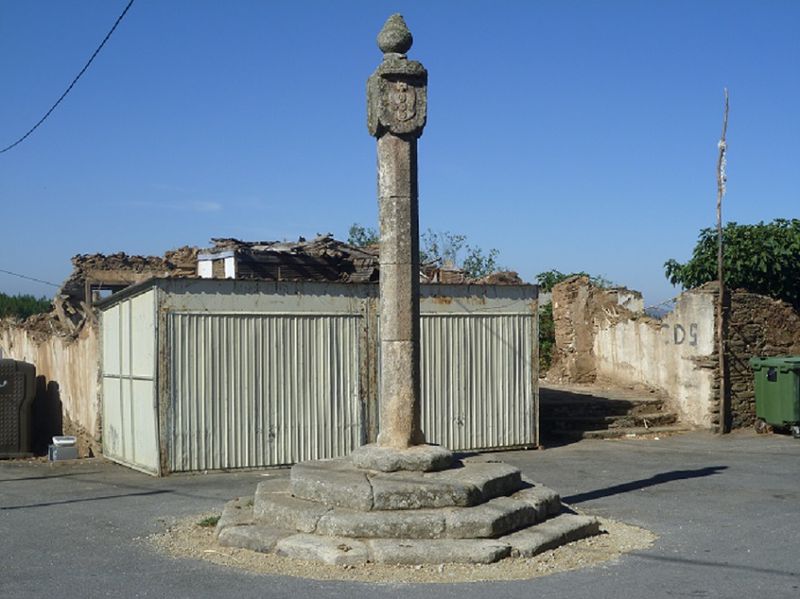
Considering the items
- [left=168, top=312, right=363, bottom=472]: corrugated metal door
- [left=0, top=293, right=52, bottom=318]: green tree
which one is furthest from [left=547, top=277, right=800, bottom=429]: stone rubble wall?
[left=0, top=293, right=52, bottom=318]: green tree

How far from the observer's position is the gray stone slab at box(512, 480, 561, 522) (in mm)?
9523

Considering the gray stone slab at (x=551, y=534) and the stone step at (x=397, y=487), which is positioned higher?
the stone step at (x=397, y=487)

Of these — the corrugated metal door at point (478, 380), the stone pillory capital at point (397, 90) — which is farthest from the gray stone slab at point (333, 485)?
the corrugated metal door at point (478, 380)

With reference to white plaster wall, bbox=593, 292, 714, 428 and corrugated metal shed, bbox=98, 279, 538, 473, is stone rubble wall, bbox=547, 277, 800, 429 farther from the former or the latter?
corrugated metal shed, bbox=98, 279, 538, 473

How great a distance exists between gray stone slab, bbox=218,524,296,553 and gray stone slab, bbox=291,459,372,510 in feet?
1.63

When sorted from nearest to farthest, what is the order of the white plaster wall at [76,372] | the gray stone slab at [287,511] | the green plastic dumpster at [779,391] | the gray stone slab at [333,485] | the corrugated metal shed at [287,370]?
1. the gray stone slab at [287,511]
2. the gray stone slab at [333,485]
3. the corrugated metal shed at [287,370]
4. the white plaster wall at [76,372]
5. the green plastic dumpster at [779,391]

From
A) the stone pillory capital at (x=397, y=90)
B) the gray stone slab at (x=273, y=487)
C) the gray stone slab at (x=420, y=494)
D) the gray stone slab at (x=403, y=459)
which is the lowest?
the gray stone slab at (x=273, y=487)

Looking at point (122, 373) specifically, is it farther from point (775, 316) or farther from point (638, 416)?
point (775, 316)

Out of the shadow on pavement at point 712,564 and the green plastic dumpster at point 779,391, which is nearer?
the shadow on pavement at point 712,564

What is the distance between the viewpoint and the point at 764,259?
2156cm

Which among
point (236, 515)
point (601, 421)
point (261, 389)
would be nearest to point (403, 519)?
point (236, 515)

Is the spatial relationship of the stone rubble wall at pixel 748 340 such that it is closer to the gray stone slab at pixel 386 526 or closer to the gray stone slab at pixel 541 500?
the gray stone slab at pixel 541 500

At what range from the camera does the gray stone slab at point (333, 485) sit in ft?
29.6

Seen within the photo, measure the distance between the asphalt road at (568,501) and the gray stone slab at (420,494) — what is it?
1349mm
